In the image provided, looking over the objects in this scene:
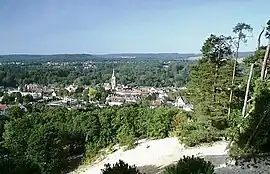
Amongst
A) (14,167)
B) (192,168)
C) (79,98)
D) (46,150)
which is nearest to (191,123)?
(46,150)

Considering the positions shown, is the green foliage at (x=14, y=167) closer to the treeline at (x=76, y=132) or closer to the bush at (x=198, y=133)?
the bush at (x=198, y=133)

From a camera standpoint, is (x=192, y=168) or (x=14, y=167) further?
(x=14, y=167)

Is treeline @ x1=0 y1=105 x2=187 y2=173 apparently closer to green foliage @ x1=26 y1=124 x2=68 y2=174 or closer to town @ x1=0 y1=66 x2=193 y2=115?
green foliage @ x1=26 y1=124 x2=68 y2=174

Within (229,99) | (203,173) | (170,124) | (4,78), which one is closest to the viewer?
(203,173)

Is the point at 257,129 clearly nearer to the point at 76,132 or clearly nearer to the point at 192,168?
the point at 192,168

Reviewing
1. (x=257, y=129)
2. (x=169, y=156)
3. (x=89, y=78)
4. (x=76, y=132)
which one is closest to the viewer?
(x=257, y=129)

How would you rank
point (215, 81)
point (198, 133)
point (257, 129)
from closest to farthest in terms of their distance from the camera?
point (257, 129) < point (215, 81) < point (198, 133)

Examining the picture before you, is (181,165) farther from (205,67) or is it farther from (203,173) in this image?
(205,67)

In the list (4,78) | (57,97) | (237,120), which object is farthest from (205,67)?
(4,78)

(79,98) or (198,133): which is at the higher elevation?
(198,133)
